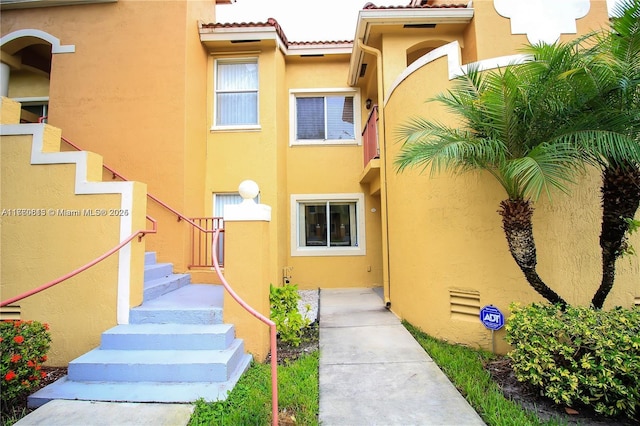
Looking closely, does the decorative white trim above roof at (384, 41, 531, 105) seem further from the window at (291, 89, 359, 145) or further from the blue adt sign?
the window at (291, 89, 359, 145)

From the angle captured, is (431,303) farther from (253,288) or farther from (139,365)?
(139,365)

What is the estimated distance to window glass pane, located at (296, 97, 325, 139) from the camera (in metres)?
9.66

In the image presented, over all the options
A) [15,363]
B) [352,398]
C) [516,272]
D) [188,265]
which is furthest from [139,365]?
[516,272]

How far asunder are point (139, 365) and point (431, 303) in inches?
171

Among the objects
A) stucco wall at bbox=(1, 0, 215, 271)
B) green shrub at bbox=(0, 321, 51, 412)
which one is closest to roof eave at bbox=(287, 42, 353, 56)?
stucco wall at bbox=(1, 0, 215, 271)

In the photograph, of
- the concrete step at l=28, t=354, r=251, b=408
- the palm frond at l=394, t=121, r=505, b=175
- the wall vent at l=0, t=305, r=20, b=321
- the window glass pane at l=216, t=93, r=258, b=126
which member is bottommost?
the concrete step at l=28, t=354, r=251, b=408

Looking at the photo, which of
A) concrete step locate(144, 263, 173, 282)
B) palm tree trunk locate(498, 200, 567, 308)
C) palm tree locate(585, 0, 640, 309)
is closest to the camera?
palm tree locate(585, 0, 640, 309)

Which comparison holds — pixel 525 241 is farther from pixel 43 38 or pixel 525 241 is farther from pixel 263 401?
pixel 43 38

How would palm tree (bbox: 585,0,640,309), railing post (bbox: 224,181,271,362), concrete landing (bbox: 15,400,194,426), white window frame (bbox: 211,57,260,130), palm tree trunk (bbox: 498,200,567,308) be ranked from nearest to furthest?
1. concrete landing (bbox: 15,400,194,426)
2. palm tree (bbox: 585,0,640,309)
3. palm tree trunk (bbox: 498,200,567,308)
4. railing post (bbox: 224,181,271,362)
5. white window frame (bbox: 211,57,260,130)

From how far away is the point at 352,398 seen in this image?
3.42 m

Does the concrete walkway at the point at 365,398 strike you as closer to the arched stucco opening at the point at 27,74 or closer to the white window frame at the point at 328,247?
the white window frame at the point at 328,247

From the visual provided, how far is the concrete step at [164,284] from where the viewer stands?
16.1 ft

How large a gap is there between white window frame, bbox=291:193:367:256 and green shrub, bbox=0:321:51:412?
613cm

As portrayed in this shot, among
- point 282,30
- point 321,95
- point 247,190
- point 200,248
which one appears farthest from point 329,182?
point 247,190
